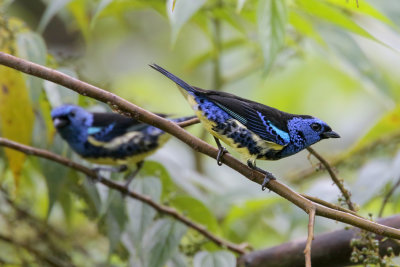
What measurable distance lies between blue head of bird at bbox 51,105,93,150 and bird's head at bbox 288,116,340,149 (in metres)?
1.63

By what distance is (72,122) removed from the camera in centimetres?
404

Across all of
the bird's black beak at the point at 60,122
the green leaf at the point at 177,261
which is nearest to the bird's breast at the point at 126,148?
the bird's black beak at the point at 60,122

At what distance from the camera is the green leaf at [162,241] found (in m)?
2.72

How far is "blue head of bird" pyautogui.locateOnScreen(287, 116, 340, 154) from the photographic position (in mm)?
2643

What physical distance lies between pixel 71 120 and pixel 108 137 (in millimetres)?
338

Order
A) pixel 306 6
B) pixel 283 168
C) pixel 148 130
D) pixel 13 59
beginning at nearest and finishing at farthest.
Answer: pixel 13 59 < pixel 306 6 < pixel 148 130 < pixel 283 168

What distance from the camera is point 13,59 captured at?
1946mm

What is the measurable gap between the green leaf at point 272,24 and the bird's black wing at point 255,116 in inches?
11.7

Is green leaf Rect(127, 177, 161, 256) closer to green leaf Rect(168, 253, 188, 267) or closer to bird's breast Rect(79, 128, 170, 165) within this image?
green leaf Rect(168, 253, 188, 267)

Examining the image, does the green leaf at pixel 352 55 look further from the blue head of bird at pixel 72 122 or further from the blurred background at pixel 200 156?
the blue head of bird at pixel 72 122

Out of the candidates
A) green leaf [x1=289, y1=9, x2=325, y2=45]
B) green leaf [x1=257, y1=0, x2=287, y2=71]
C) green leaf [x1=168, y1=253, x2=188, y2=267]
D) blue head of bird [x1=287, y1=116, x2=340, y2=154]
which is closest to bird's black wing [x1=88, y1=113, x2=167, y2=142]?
green leaf [x1=168, y1=253, x2=188, y2=267]

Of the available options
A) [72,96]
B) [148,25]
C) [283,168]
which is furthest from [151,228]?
[148,25]

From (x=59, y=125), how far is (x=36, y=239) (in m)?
0.86

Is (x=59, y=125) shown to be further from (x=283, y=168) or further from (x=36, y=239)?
(x=283, y=168)
